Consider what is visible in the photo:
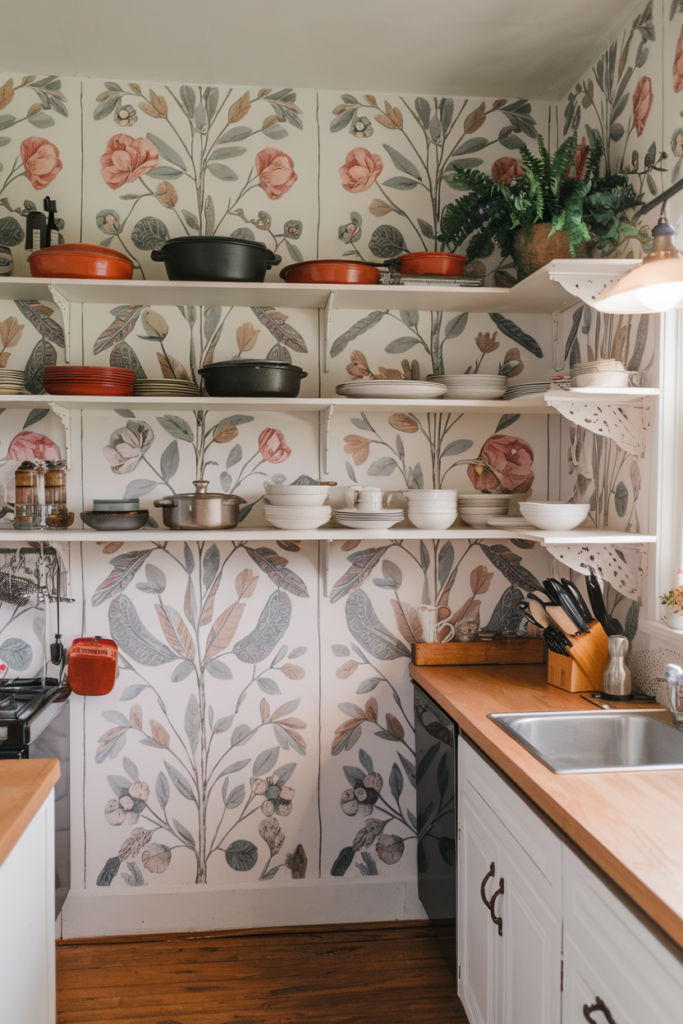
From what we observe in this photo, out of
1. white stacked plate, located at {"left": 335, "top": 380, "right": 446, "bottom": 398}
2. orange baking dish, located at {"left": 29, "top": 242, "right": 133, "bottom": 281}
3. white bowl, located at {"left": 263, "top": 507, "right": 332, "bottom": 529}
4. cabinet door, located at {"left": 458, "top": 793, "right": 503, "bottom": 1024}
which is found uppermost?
orange baking dish, located at {"left": 29, "top": 242, "right": 133, "bottom": 281}

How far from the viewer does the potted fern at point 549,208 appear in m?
2.01

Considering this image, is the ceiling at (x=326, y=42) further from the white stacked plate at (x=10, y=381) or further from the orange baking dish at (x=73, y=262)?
the white stacked plate at (x=10, y=381)

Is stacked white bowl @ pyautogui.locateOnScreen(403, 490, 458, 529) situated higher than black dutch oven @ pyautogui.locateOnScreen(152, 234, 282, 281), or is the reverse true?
black dutch oven @ pyautogui.locateOnScreen(152, 234, 282, 281)

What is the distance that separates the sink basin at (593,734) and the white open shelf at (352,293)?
116cm

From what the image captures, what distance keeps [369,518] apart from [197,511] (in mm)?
535

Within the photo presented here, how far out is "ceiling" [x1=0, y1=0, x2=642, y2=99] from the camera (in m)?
2.01

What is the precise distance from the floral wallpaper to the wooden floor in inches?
5.8

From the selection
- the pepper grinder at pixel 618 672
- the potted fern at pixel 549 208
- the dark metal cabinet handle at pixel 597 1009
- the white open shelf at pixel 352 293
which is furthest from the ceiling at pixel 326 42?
the dark metal cabinet handle at pixel 597 1009

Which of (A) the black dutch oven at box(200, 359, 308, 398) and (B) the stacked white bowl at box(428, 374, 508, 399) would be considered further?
(B) the stacked white bowl at box(428, 374, 508, 399)

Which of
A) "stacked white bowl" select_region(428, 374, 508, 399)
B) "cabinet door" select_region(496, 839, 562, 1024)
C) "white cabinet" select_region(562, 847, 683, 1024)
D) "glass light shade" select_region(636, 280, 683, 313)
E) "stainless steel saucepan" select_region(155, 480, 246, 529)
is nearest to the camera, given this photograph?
"white cabinet" select_region(562, 847, 683, 1024)

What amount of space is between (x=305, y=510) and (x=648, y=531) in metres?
1.00

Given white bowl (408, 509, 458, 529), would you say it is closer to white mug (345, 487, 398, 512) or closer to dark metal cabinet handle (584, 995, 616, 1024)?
white mug (345, 487, 398, 512)

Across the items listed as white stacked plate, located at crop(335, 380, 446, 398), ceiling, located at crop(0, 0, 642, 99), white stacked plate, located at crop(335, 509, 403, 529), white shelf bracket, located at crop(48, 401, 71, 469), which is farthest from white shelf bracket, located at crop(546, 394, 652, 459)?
white shelf bracket, located at crop(48, 401, 71, 469)

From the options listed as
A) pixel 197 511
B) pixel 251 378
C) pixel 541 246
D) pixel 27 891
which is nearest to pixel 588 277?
pixel 541 246
